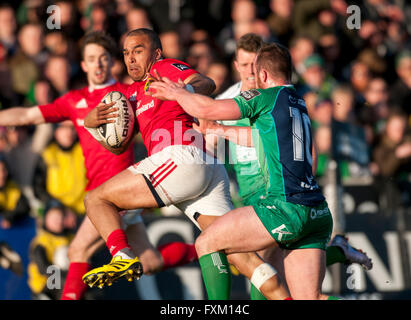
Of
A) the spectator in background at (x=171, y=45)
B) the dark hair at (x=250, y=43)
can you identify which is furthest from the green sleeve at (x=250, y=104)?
the spectator in background at (x=171, y=45)

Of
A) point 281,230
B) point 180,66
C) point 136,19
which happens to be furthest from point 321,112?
point 281,230

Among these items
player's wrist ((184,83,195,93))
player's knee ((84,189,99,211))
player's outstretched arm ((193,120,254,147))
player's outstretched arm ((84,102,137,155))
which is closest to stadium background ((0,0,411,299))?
player's knee ((84,189,99,211))

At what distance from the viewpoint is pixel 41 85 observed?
33.8 feet

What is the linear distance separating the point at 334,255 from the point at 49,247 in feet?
12.1

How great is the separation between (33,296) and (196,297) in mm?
2075

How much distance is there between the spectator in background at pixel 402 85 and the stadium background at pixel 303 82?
20 millimetres

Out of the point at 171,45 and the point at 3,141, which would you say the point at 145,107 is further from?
the point at 171,45

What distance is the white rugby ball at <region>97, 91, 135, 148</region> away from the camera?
6.28 meters

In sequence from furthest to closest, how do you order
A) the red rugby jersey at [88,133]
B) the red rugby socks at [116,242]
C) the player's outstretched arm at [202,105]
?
1. the red rugby jersey at [88,133]
2. the red rugby socks at [116,242]
3. the player's outstretched arm at [202,105]

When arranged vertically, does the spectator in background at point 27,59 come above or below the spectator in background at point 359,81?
above

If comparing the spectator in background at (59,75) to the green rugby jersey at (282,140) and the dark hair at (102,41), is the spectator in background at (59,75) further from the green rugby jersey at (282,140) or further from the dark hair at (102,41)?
the green rugby jersey at (282,140)

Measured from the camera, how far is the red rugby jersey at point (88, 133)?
24.3ft

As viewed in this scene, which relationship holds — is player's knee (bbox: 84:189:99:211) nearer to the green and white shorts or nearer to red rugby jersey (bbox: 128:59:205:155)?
red rugby jersey (bbox: 128:59:205:155)

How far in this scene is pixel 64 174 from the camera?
9406 millimetres
